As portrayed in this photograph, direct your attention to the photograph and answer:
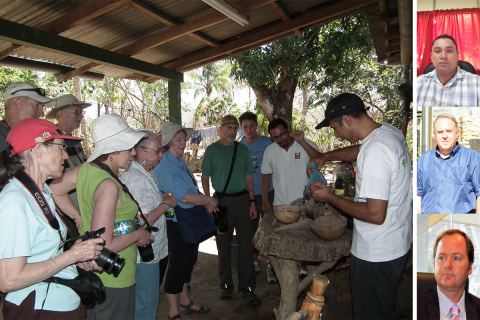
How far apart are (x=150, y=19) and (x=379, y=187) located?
3057 millimetres

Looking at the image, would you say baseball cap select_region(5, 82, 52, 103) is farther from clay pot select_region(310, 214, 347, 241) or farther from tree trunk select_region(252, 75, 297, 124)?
tree trunk select_region(252, 75, 297, 124)

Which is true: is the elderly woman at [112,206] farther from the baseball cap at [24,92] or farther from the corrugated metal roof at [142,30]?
the corrugated metal roof at [142,30]

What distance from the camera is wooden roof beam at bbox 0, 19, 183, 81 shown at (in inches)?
123

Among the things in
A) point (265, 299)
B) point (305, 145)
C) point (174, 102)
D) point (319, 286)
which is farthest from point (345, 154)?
point (174, 102)

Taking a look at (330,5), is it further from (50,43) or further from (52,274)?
(52,274)

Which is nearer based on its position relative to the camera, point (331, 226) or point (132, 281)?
point (132, 281)

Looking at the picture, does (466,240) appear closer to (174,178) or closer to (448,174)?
(448,174)

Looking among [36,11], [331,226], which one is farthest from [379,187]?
[36,11]

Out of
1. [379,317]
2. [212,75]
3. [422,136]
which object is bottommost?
[379,317]

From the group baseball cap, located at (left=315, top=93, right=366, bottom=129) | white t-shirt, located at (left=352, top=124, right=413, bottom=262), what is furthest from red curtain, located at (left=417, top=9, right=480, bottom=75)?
baseball cap, located at (left=315, top=93, right=366, bottom=129)

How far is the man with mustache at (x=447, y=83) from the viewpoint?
1.46 metres

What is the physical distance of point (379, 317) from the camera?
236 cm

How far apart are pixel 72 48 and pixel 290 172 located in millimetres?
2517

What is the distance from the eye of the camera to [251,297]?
410 centimetres
